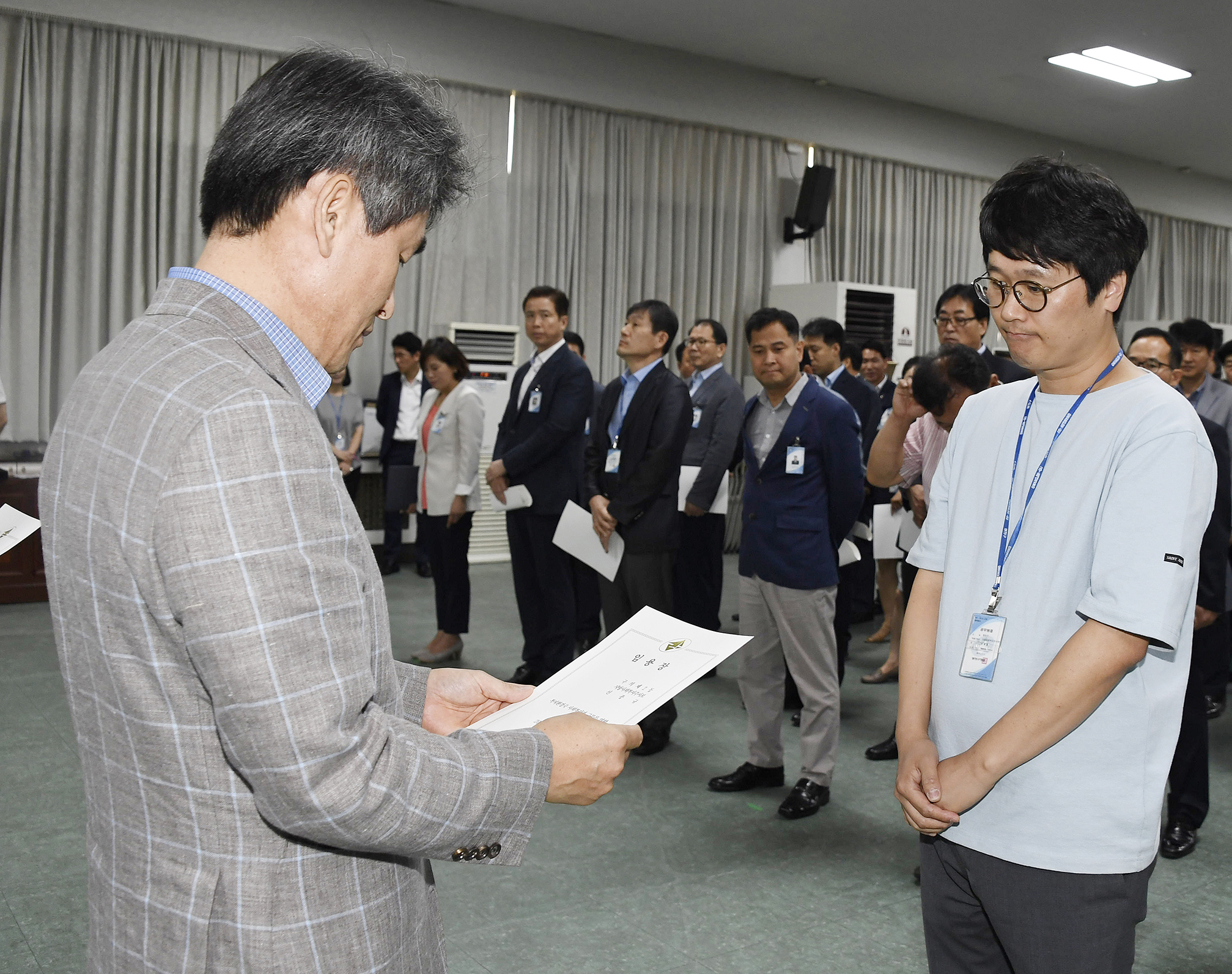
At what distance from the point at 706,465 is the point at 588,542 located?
80 centimetres

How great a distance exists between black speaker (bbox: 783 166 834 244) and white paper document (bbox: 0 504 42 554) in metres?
7.32

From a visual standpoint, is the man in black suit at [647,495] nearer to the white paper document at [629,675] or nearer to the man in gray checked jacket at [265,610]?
the white paper document at [629,675]

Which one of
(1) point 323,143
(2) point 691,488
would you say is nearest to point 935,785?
(1) point 323,143

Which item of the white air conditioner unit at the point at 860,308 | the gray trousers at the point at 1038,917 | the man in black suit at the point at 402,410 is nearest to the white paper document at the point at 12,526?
the gray trousers at the point at 1038,917

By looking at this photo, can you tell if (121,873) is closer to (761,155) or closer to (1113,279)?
(1113,279)

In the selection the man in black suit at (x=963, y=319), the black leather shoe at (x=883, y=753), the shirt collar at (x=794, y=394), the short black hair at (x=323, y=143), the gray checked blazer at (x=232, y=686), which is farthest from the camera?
the man in black suit at (x=963, y=319)

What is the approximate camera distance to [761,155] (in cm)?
874

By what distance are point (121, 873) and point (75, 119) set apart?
255 inches

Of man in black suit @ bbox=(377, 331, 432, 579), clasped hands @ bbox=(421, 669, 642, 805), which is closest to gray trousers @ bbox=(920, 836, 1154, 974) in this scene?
clasped hands @ bbox=(421, 669, 642, 805)

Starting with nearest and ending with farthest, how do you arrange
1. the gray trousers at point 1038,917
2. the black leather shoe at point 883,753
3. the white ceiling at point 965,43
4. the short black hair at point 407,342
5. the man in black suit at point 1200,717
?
1. the gray trousers at point 1038,917
2. the man in black suit at point 1200,717
3. the black leather shoe at point 883,753
4. the white ceiling at point 965,43
5. the short black hair at point 407,342

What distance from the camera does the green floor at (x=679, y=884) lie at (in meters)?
2.35

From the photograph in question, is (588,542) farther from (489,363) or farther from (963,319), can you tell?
(489,363)

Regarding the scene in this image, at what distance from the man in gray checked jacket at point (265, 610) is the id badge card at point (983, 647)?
1.78 feet

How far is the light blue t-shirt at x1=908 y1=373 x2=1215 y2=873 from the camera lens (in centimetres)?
118
